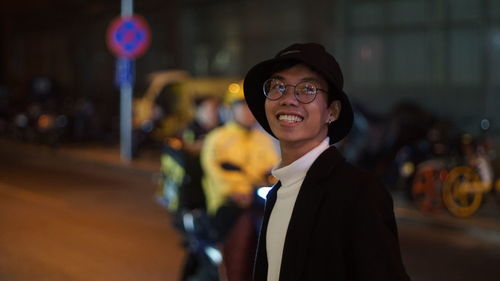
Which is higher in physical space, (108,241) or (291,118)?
(291,118)

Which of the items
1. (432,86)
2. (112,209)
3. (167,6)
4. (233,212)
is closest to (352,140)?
(432,86)

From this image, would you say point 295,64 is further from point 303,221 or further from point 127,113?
point 127,113

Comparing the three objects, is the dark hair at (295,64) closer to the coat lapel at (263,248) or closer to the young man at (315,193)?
the young man at (315,193)

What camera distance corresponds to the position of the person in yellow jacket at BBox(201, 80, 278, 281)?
4625mm

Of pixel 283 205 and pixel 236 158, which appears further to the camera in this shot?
pixel 236 158

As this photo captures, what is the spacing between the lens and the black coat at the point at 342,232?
6.30 feet

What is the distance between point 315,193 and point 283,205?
0.61 feet

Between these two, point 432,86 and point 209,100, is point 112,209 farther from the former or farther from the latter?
point 432,86

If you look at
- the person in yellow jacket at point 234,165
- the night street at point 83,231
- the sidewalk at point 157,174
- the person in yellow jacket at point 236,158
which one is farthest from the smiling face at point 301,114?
the sidewalk at point 157,174

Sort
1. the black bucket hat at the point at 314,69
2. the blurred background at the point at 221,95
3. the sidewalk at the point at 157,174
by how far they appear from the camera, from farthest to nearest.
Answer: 1. the sidewalk at the point at 157,174
2. the blurred background at the point at 221,95
3. the black bucket hat at the point at 314,69

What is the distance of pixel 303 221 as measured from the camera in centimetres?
203

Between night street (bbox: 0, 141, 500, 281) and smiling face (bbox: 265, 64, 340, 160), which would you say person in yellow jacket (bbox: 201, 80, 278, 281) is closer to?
smiling face (bbox: 265, 64, 340, 160)

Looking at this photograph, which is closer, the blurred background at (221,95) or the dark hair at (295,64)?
the dark hair at (295,64)

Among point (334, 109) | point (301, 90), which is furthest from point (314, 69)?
point (334, 109)
